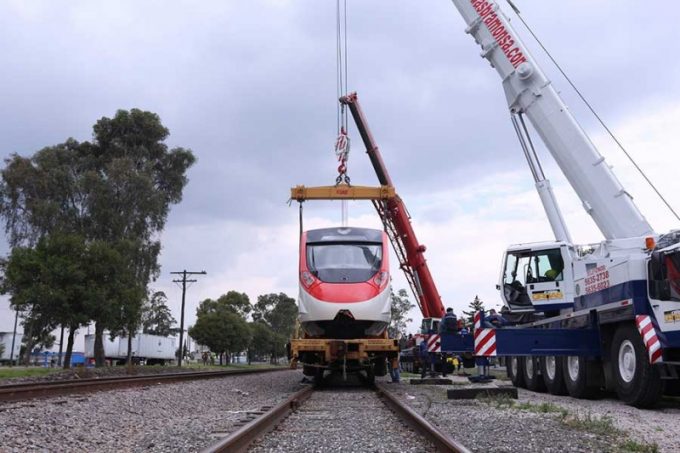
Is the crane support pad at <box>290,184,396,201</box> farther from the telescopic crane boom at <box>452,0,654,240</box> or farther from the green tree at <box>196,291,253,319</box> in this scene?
the green tree at <box>196,291,253,319</box>

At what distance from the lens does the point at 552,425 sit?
7.16 metres

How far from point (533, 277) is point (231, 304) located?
69.8 m

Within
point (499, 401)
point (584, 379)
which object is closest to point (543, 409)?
point (499, 401)

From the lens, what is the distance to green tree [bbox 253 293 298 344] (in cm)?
10731

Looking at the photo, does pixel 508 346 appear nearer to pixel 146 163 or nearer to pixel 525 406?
pixel 525 406

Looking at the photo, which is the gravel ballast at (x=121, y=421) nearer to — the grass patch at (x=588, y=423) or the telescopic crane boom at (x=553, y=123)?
the grass patch at (x=588, y=423)

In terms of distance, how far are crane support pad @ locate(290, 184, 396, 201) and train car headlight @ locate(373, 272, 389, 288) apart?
3176mm

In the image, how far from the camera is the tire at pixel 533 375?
13266 millimetres

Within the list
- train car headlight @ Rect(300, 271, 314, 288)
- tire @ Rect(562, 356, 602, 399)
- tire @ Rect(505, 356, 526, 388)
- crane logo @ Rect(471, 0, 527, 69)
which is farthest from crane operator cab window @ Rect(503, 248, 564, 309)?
train car headlight @ Rect(300, 271, 314, 288)

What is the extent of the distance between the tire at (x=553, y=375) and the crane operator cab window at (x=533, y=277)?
1.37 meters

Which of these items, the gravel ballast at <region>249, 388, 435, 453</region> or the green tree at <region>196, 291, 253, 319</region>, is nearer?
the gravel ballast at <region>249, 388, 435, 453</region>

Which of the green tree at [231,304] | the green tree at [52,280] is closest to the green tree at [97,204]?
the green tree at [52,280]

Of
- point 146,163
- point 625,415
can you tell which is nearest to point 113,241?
point 146,163

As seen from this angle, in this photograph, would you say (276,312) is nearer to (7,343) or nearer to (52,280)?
(7,343)
